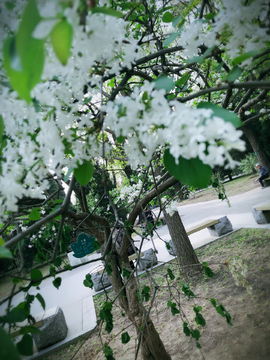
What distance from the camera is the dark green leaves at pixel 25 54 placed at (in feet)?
1.29

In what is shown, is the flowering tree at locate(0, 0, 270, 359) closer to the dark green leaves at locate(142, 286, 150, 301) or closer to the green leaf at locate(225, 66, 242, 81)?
the green leaf at locate(225, 66, 242, 81)

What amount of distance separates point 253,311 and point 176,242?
1.86m

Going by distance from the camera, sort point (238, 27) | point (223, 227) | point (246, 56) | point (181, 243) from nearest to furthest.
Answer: point (246, 56)
point (238, 27)
point (181, 243)
point (223, 227)

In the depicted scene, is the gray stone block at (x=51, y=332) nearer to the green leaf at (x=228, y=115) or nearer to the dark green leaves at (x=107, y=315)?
the dark green leaves at (x=107, y=315)

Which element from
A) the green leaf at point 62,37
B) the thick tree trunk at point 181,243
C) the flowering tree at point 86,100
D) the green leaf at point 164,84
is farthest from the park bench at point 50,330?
the green leaf at point 62,37

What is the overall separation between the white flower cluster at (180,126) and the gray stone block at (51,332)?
3.98 meters

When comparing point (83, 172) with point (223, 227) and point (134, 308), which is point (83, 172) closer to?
point (134, 308)

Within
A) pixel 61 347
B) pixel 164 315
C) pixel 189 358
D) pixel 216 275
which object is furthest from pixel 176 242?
pixel 61 347

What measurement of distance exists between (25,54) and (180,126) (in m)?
0.32

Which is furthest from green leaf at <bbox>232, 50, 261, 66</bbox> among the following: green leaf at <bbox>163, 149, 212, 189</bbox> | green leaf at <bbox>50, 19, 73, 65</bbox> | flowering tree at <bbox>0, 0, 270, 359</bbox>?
green leaf at <bbox>50, 19, 73, 65</bbox>

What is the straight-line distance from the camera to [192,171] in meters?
0.70

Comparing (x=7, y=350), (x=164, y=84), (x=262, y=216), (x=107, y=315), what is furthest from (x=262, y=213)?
(x=7, y=350)

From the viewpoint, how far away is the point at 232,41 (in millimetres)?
755

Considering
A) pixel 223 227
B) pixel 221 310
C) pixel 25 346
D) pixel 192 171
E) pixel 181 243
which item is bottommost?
pixel 223 227
